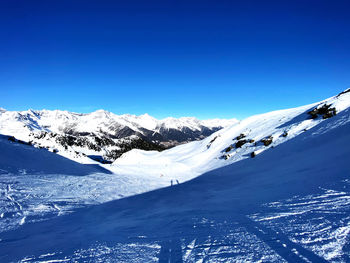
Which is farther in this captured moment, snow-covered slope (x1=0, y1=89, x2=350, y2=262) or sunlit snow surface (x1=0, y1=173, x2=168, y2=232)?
sunlit snow surface (x1=0, y1=173, x2=168, y2=232)

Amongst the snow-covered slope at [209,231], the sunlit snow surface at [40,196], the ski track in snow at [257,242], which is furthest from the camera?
the sunlit snow surface at [40,196]

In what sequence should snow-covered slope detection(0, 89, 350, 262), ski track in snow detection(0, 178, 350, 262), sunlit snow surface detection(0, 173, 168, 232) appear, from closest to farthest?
ski track in snow detection(0, 178, 350, 262) < snow-covered slope detection(0, 89, 350, 262) < sunlit snow surface detection(0, 173, 168, 232)

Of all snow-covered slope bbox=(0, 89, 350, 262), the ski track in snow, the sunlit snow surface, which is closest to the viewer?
the ski track in snow

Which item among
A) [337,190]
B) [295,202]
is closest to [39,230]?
[295,202]

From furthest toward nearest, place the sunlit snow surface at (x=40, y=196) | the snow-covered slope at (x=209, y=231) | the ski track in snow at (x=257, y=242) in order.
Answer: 1. the sunlit snow surface at (x=40, y=196)
2. the snow-covered slope at (x=209, y=231)
3. the ski track in snow at (x=257, y=242)

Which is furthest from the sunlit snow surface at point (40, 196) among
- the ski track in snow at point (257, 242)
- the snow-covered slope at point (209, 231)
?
the ski track in snow at point (257, 242)

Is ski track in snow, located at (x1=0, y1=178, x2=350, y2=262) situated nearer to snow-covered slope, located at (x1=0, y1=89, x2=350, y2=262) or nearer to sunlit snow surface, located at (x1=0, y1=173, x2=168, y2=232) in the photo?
snow-covered slope, located at (x1=0, y1=89, x2=350, y2=262)

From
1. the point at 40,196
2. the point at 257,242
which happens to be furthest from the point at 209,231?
the point at 40,196

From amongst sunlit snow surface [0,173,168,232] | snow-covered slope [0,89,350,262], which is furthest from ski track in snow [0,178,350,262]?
sunlit snow surface [0,173,168,232]

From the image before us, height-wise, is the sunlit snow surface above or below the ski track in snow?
above

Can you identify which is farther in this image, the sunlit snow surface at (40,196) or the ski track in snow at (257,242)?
the sunlit snow surface at (40,196)

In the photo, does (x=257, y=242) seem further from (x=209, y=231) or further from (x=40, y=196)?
(x=40, y=196)

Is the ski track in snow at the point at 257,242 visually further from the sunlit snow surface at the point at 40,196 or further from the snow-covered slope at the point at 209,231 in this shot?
the sunlit snow surface at the point at 40,196

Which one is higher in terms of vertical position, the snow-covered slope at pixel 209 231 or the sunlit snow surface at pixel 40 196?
the sunlit snow surface at pixel 40 196
